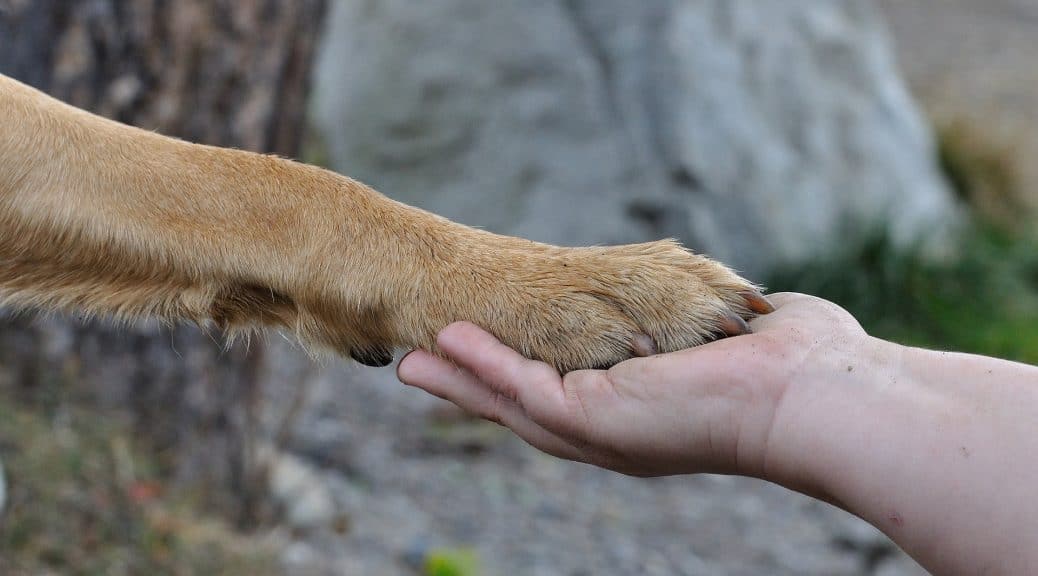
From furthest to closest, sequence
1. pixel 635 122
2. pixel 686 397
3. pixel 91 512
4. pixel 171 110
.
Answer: pixel 635 122, pixel 171 110, pixel 91 512, pixel 686 397

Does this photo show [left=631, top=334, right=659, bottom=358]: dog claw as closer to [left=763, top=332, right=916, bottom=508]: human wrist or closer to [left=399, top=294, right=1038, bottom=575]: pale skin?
[left=399, top=294, right=1038, bottom=575]: pale skin

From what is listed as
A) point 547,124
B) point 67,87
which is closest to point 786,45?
point 547,124

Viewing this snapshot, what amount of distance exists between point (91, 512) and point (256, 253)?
1.51 meters

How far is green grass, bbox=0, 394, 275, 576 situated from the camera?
3328mm

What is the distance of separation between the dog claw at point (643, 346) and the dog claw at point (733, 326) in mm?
144

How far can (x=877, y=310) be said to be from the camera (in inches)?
315

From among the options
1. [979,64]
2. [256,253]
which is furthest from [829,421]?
[979,64]

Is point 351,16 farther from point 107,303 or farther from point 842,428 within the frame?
point 842,428

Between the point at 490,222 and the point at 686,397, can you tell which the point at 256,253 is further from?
the point at 490,222

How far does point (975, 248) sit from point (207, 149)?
7.34m

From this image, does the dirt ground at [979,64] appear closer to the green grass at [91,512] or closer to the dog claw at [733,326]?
the green grass at [91,512]

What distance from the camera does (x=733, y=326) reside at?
2123 mm

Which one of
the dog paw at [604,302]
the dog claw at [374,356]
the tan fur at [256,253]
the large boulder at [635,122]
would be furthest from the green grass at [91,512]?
the large boulder at [635,122]

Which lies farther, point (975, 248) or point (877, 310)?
point (975, 248)
